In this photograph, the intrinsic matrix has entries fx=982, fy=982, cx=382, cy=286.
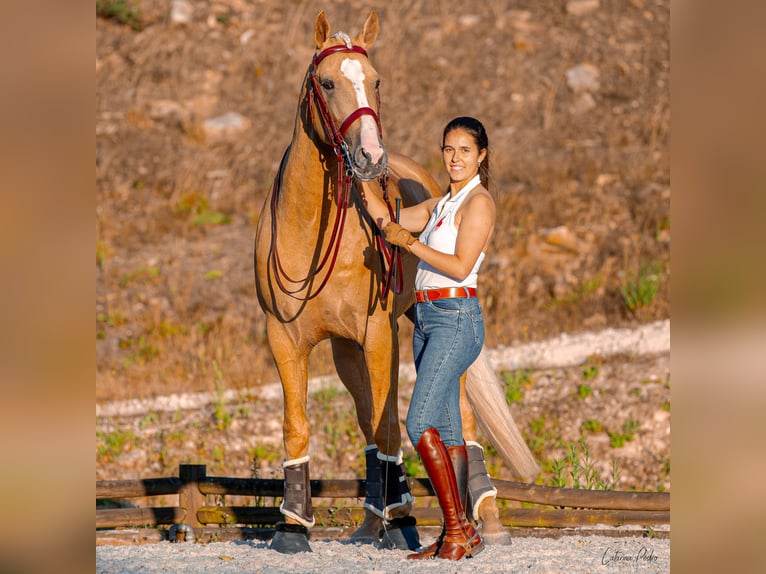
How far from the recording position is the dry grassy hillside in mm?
12289

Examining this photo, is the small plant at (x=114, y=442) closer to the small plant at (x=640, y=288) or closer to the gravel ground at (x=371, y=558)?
the gravel ground at (x=371, y=558)

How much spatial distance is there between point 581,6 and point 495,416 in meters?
13.8

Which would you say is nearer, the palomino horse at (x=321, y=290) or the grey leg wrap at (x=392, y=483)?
the palomino horse at (x=321, y=290)

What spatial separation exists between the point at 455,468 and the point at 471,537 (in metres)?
0.39

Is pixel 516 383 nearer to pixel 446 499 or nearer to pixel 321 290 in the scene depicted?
pixel 321 290

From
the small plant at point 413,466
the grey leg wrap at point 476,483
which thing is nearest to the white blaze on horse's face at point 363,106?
the grey leg wrap at point 476,483

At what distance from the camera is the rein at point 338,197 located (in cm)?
460

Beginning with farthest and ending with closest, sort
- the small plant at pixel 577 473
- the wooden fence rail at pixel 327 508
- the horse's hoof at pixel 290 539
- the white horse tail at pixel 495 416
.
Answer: the small plant at pixel 577 473 → the wooden fence rail at pixel 327 508 → the white horse tail at pixel 495 416 → the horse's hoof at pixel 290 539

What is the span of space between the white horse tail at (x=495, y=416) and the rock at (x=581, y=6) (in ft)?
43.9

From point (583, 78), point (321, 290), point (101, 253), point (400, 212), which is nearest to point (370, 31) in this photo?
point (400, 212)
